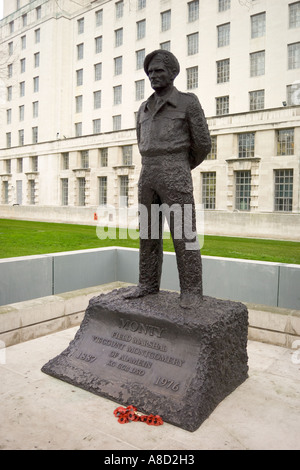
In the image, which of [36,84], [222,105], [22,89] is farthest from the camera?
[22,89]

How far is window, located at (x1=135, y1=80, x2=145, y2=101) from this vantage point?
106ft

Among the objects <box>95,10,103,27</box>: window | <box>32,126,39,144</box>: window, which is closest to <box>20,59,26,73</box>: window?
<box>32,126,39,144</box>: window

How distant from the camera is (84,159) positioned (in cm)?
3525

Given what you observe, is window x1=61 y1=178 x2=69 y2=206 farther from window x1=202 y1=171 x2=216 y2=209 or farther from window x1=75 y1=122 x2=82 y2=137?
window x1=202 y1=171 x2=216 y2=209

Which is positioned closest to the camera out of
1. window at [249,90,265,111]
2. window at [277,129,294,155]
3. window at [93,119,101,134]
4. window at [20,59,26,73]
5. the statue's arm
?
the statue's arm

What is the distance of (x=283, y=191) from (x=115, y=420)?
22391mm

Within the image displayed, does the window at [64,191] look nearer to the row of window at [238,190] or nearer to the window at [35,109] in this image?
the row of window at [238,190]

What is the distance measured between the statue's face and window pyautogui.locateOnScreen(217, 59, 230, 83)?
2541cm

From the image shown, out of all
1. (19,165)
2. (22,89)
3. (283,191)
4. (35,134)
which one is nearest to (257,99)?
(283,191)

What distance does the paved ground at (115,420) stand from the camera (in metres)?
3.03

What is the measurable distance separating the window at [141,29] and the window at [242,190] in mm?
15476

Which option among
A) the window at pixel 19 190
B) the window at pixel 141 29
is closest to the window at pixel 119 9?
the window at pixel 141 29

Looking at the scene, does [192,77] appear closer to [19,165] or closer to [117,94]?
[117,94]

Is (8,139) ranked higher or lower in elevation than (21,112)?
lower
